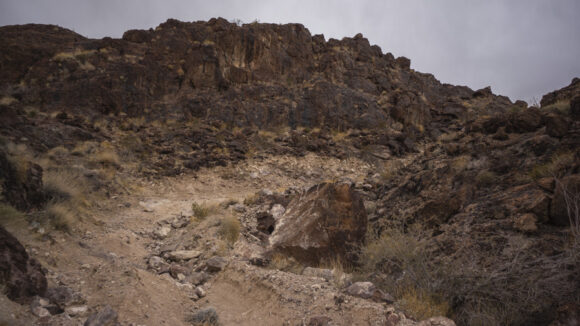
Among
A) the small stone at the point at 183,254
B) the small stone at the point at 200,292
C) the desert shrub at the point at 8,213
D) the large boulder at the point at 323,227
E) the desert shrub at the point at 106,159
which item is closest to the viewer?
the desert shrub at the point at 8,213

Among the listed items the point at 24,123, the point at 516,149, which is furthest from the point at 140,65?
the point at 516,149

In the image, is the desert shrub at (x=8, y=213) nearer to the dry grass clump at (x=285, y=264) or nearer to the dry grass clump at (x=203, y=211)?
the dry grass clump at (x=285, y=264)

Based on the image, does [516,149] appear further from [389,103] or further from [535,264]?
[389,103]

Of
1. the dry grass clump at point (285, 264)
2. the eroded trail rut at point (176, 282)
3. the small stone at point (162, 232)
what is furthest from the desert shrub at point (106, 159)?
the dry grass clump at point (285, 264)

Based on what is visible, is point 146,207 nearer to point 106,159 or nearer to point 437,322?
point 106,159

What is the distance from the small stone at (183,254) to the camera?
5.44 metres

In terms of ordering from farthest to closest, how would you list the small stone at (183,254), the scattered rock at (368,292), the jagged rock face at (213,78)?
the jagged rock face at (213,78), the small stone at (183,254), the scattered rock at (368,292)

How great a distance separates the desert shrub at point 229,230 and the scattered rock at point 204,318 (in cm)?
236

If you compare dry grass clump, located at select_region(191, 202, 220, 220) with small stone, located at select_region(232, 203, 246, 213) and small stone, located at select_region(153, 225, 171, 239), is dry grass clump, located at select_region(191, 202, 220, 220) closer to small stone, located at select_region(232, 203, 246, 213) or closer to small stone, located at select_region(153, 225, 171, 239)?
small stone, located at select_region(232, 203, 246, 213)

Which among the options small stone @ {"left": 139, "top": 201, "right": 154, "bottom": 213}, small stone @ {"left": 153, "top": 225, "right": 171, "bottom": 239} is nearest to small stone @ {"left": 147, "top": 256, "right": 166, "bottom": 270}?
small stone @ {"left": 153, "top": 225, "right": 171, "bottom": 239}

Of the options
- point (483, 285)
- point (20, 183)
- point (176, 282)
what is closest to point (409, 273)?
point (483, 285)

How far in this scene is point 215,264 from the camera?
16.0ft

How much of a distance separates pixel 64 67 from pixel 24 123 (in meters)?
6.75

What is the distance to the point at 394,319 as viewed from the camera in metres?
3.00
